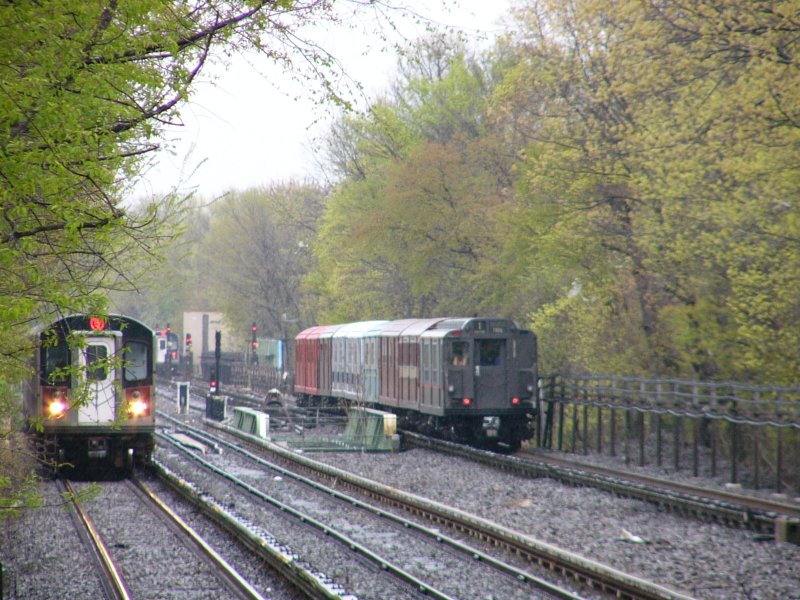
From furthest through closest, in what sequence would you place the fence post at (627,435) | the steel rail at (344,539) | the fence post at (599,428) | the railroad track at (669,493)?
the fence post at (599,428), the fence post at (627,435), the railroad track at (669,493), the steel rail at (344,539)

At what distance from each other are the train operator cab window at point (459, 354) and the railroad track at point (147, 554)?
28.9 feet

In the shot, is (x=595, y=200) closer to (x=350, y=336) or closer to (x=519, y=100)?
(x=519, y=100)

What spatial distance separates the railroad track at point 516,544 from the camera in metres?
9.12

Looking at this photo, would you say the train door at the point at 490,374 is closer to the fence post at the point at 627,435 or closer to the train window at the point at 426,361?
the train window at the point at 426,361

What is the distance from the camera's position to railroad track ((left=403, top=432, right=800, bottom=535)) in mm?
12398

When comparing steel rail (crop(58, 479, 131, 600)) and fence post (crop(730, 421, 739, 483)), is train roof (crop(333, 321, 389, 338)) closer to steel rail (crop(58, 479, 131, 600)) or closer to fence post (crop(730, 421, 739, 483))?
fence post (crop(730, 421, 739, 483))

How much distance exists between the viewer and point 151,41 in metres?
6.39

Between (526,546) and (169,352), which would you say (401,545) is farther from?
(169,352)

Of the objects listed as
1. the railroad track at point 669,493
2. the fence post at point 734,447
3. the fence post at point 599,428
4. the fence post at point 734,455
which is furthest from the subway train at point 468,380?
the fence post at point 734,455

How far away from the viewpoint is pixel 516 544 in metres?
11.3

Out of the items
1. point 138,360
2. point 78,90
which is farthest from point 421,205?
point 78,90

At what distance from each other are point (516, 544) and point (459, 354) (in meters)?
12.2

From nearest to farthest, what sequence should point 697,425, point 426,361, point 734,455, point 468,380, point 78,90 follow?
1. point 78,90
2. point 734,455
3. point 697,425
4. point 468,380
5. point 426,361

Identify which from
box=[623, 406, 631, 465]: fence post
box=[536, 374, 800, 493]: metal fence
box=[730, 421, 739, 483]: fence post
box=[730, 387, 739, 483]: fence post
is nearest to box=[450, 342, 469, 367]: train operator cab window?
box=[536, 374, 800, 493]: metal fence
